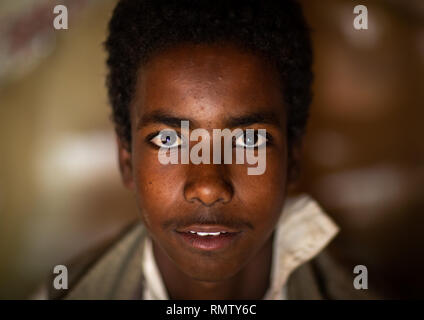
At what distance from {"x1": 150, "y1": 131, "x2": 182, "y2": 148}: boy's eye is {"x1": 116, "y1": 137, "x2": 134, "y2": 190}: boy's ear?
0.15 metres

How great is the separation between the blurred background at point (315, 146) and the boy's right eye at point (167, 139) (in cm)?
74

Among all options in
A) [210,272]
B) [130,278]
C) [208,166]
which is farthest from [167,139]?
[130,278]

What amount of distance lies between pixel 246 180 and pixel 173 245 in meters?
0.18

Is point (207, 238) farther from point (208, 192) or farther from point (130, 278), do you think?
point (130, 278)

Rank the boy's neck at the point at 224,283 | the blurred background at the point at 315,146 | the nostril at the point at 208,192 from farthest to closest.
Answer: the blurred background at the point at 315,146 < the boy's neck at the point at 224,283 < the nostril at the point at 208,192

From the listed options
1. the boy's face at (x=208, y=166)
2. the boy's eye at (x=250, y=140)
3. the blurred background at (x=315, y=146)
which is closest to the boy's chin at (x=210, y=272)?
the boy's face at (x=208, y=166)

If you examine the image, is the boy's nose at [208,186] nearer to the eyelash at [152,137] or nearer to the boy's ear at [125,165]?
the eyelash at [152,137]

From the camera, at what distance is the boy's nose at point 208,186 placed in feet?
2.22

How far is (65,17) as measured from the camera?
1.26 meters

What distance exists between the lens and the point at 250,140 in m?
0.73

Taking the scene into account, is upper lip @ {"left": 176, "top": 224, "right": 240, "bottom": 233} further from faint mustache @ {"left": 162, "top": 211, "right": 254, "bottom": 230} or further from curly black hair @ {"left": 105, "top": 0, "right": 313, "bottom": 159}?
curly black hair @ {"left": 105, "top": 0, "right": 313, "bottom": 159}

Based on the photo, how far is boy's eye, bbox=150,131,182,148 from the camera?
73cm
